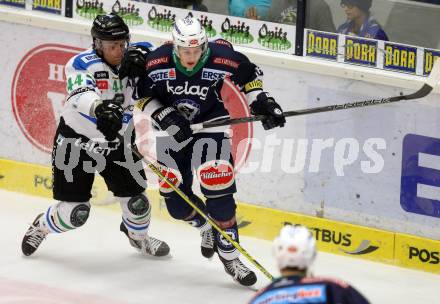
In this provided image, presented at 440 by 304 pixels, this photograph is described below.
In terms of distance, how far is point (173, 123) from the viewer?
18.5ft

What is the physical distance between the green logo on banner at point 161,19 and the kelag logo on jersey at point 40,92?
56 centimetres

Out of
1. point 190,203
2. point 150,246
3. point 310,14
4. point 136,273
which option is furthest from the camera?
point 310,14

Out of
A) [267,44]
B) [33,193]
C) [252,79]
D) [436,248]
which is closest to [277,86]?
[267,44]

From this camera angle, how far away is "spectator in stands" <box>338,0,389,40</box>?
247 inches

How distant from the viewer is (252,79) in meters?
5.73

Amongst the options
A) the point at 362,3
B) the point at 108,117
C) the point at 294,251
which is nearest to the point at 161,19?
the point at 362,3

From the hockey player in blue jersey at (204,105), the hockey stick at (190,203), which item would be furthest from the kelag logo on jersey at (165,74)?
the hockey stick at (190,203)

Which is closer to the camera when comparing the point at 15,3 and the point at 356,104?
the point at 356,104

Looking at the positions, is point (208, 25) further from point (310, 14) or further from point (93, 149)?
point (93, 149)

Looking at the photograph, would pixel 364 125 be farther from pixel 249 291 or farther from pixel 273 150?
pixel 249 291

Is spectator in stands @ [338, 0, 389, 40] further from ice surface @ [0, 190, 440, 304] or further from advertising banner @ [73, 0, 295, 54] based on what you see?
ice surface @ [0, 190, 440, 304]

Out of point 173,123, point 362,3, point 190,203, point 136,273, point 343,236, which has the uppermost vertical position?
point 362,3

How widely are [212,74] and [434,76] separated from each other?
3.76 ft

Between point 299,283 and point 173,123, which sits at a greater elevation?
point 299,283
